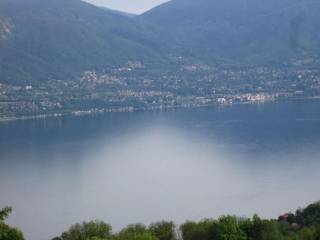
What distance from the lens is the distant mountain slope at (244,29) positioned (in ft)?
322

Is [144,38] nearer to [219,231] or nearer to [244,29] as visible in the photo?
[244,29]

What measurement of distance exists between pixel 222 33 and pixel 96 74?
30.9m

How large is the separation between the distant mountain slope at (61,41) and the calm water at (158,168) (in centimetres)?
3018

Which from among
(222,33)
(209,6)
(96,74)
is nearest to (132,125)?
(96,74)

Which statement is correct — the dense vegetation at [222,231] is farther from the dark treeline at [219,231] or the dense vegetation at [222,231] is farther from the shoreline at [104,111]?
the shoreline at [104,111]

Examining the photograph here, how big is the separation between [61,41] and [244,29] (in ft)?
98.0

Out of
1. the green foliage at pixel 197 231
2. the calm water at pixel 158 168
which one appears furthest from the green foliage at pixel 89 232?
the calm water at pixel 158 168

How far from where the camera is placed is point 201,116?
201ft

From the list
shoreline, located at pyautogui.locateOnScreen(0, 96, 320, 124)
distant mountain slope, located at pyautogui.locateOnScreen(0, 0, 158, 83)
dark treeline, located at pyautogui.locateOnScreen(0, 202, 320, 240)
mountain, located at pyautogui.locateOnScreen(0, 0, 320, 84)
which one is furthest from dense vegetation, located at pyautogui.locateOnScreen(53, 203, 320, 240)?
distant mountain slope, located at pyautogui.locateOnScreen(0, 0, 158, 83)

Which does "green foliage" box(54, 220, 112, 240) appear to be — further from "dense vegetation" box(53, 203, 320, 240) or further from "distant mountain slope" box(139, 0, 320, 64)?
"distant mountain slope" box(139, 0, 320, 64)

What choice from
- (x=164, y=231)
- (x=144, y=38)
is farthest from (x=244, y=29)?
(x=164, y=231)

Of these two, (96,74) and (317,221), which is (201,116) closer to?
(96,74)

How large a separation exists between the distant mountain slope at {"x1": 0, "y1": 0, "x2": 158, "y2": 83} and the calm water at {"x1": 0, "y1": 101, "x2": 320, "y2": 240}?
30.2 meters

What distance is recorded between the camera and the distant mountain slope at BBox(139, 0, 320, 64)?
3863 inches
